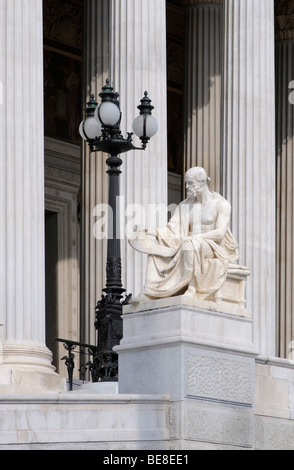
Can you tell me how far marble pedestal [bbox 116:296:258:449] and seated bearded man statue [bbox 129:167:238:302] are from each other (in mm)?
347

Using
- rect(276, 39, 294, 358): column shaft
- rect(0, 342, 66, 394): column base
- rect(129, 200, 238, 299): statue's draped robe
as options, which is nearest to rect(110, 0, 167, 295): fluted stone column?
rect(0, 342, 66, 394): column base

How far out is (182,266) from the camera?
23.1 meters

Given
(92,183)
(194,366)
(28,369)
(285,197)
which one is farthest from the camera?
(285,197)

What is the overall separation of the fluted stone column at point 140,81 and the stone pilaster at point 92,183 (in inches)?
126

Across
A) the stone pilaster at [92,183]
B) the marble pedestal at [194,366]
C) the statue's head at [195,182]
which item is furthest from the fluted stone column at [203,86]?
the marble pedestal at [194,366]

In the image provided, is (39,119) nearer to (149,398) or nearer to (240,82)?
(240,82)

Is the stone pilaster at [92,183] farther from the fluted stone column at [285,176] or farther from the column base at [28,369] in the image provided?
the fluted stone column at [285,176]

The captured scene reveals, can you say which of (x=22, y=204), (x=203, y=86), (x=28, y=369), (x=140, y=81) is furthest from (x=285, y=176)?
(x=28, y=369)

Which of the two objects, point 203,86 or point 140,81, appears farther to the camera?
point 203,86

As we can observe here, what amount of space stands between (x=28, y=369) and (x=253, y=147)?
10.3 meters

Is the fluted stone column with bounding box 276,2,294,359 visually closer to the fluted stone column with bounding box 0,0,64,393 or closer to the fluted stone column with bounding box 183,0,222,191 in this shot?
the fluted stone column with bounding box 183,0,222,191

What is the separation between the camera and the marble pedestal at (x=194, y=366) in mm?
22203

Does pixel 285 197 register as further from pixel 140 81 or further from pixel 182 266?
pixel 182 266

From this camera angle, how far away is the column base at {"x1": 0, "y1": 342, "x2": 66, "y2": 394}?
1112 inches
